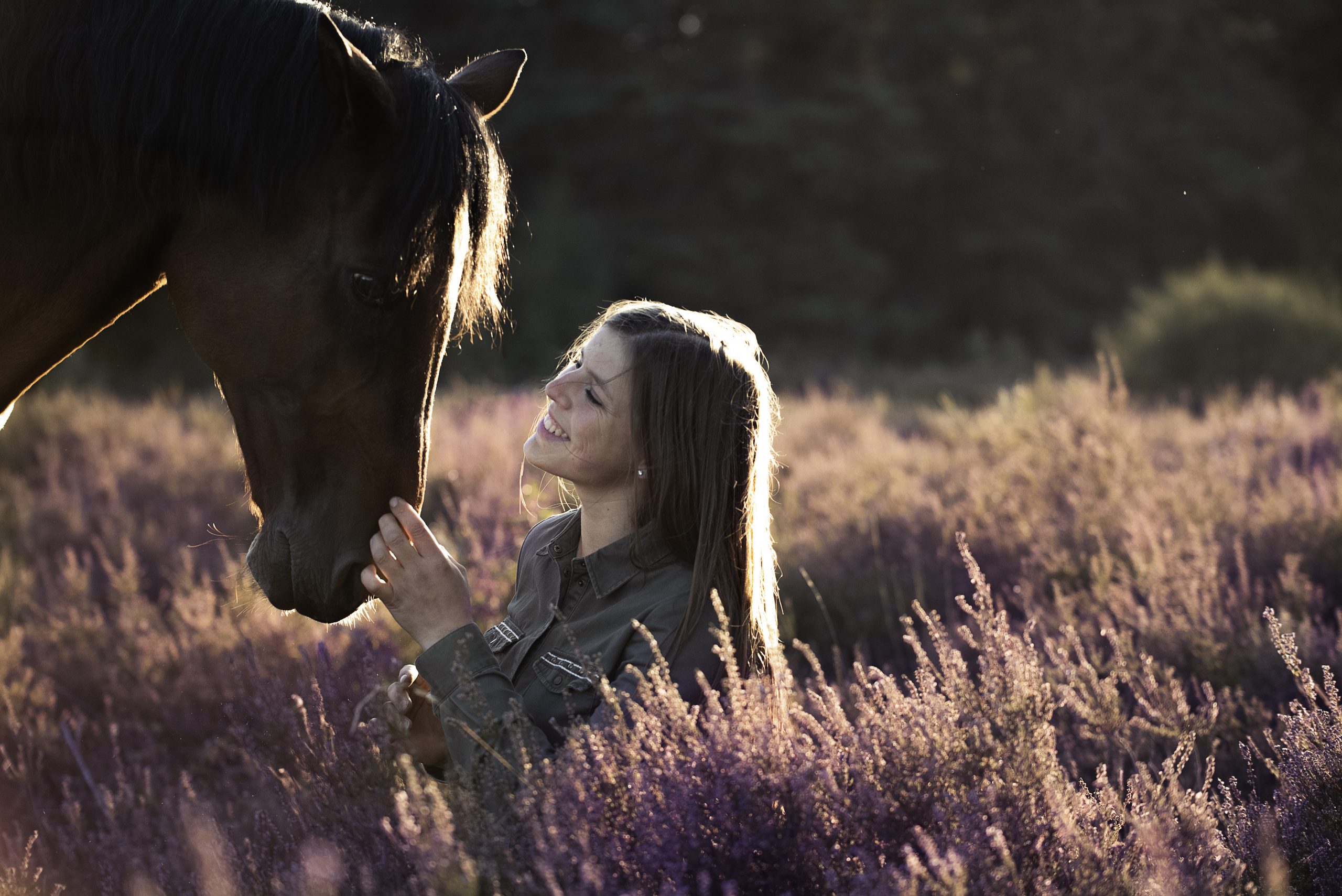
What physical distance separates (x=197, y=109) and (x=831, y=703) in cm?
145

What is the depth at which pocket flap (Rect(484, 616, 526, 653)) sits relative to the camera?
7.20 feet

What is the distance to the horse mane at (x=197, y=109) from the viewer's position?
1.73m

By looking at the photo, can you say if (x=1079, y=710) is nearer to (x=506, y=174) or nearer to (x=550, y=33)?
(x=506, y=174)

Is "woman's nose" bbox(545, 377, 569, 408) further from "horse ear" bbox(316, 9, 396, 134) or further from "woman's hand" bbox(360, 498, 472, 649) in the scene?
"horse ear" bbox(316, 9, 396, 134)

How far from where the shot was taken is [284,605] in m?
1.83

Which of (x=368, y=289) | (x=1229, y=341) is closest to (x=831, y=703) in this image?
(x=368, y=289)

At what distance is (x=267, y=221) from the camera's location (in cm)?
176

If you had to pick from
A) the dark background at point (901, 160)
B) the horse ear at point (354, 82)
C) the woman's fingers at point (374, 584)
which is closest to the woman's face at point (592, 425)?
the woman's fingers at point (374, 584)

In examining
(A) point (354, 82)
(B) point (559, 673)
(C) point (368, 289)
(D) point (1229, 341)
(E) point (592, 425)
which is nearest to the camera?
(A) point (354, 82)

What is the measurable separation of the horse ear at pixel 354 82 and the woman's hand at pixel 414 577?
0.65m

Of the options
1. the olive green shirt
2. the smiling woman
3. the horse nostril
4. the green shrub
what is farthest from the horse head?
the green shrub

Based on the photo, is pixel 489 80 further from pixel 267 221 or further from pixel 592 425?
pixel 592 425

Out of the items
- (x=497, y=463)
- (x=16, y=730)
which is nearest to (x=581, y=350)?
(x=16, y=730)

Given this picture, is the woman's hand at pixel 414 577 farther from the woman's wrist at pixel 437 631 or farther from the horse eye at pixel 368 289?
the horse eye at pixel 368 289
